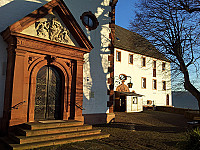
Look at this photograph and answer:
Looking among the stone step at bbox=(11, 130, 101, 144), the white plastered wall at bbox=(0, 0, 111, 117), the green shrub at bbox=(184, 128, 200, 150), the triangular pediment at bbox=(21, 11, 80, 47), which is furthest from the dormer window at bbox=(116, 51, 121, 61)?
the green shrub at bbox=(184, 128, 200, 150)

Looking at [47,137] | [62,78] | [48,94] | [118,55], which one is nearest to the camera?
[47,137]

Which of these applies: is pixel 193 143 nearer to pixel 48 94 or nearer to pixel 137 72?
pixel 48 94

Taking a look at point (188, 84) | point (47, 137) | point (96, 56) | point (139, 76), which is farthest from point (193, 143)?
point (139, 76)

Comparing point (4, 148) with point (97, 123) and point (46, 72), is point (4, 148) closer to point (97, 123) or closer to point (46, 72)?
point (46, 72)

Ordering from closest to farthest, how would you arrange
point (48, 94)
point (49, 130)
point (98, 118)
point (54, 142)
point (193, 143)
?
1. point (193, 143)
2. point (54, 142)
3. point (49, 130)
4. point (48, 94)
5. point (98, 118)

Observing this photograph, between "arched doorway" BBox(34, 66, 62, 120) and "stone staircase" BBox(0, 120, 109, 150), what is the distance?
1.38 metres

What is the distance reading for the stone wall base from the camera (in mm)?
11087

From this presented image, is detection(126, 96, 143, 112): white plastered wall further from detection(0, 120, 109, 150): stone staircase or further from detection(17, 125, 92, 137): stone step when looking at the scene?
detection(17, 125, 92, 137): stone step

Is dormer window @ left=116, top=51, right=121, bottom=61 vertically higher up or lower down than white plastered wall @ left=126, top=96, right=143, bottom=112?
higher up

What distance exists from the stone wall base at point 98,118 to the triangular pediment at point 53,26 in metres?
4.05

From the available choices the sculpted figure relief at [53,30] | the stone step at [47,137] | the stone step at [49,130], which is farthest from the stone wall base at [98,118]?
the sculpted figure relief at [53,30]

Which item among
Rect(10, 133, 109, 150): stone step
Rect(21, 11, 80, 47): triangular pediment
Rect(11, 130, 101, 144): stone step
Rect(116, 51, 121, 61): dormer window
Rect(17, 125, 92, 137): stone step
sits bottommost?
Rect(10, 133, 109, 150): stone step

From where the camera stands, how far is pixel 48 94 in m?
9.41

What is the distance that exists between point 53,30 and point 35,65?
2.03m
